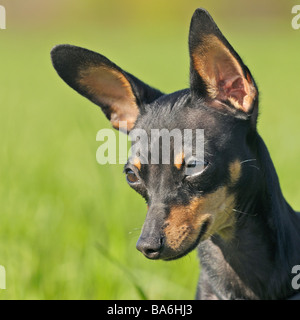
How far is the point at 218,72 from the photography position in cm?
330

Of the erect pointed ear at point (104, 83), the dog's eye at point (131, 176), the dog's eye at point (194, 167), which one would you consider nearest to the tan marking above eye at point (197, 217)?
the dog's eye at point (194, 167)

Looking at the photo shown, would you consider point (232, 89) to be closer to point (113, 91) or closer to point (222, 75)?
point (222, 75)

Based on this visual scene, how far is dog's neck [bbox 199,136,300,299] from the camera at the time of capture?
10.5ft

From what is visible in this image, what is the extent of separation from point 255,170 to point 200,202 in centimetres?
36

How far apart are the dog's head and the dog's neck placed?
7cm

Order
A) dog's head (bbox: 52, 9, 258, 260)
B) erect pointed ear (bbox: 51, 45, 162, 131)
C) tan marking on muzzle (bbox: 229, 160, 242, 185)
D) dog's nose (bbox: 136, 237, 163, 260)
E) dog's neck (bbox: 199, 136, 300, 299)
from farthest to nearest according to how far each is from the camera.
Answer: erect pointed ear (bbox: 51, 45, 162, 131) < dog's neck (bbox: 199, 136, 300, 299) < tan marking on muzzle (bbox: 229, 160, 242, 185) < dog's head (bbox: 52, 9, 258, 260) < dog's nose (bbox: 136, 237, 163, 260)

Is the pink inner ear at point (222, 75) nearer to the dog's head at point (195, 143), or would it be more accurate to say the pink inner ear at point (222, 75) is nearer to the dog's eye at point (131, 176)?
the dog's head at point (195, 143)

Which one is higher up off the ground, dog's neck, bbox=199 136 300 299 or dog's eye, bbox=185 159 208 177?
dog's eye, bbox=185 159 208 177

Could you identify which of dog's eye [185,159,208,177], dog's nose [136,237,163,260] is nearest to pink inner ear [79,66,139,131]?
dog's eye [185,159,208,177]

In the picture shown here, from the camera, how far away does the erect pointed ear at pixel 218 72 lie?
3.06 m

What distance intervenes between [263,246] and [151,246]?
0.73m

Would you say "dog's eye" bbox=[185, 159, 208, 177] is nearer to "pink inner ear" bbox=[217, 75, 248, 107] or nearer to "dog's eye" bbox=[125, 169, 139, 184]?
"dog's eye" bbox=[125, 169, 139, 184]

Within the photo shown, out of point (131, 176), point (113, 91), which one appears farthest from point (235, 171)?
point (113, 91)

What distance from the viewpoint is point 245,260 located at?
10.9ft
